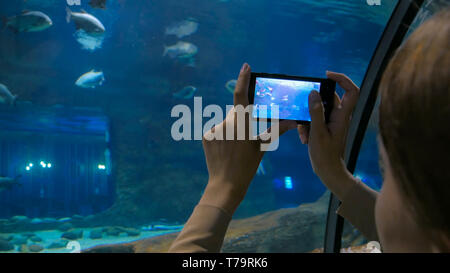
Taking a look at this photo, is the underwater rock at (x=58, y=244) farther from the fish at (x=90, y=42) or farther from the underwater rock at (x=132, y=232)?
the fish at (x=90, y=42)

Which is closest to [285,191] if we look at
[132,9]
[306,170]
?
[306,170]

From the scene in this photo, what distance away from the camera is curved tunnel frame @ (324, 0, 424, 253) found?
6.20ft

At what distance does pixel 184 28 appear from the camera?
14.3 m

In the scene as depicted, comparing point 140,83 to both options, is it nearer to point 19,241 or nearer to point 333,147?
point 19,241

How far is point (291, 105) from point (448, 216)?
2.98 feet

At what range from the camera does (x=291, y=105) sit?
1258 mm

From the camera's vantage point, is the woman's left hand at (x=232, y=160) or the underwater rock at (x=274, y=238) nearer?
the woman's left hand at (x=232, y=160)

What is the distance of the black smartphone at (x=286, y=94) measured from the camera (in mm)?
1163

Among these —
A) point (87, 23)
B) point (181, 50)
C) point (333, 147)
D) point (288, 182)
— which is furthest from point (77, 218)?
point (333, 147)

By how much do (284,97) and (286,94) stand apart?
0.02 m

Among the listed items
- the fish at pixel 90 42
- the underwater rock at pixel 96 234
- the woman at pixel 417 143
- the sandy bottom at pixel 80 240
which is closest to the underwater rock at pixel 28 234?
the sandy bottom at pixel 80 240

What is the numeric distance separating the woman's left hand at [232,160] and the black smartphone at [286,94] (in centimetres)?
26

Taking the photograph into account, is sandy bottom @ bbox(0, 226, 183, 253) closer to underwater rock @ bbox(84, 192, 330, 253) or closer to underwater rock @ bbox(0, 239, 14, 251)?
underwater rock @ bbox(0, 239, 14, 251)

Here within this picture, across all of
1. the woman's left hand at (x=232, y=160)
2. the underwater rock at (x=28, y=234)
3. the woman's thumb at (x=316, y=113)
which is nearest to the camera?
the woman's left hand at (x=232, y=160)
